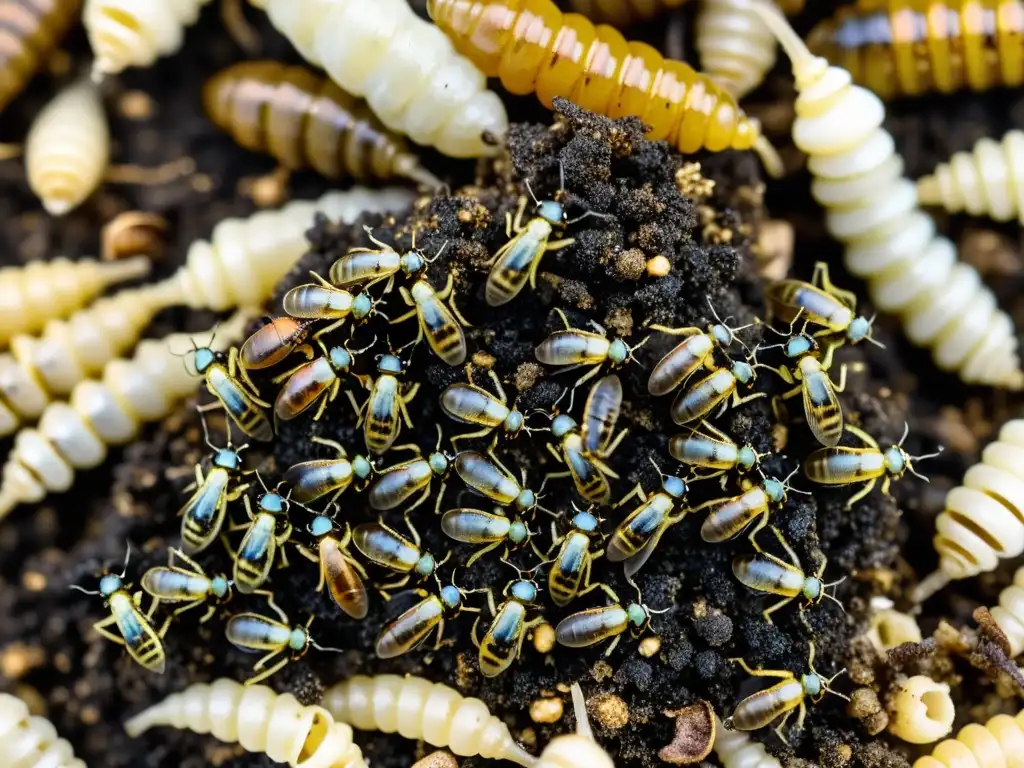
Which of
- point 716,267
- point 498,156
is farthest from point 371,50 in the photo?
point 716,267

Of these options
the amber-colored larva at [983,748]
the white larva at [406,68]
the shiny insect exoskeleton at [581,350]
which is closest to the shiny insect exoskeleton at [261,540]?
the shiny insect exoskeleton at [581,350]

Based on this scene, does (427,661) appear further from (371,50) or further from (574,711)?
(371,50)

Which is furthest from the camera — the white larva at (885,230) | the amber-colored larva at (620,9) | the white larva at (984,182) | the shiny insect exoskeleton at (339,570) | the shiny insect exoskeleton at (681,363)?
the white larva at (984,182)

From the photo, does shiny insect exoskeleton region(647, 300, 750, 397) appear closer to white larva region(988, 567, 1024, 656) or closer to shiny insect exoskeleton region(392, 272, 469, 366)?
shiny insect exoskeleton region(392, 272, 469, 366)

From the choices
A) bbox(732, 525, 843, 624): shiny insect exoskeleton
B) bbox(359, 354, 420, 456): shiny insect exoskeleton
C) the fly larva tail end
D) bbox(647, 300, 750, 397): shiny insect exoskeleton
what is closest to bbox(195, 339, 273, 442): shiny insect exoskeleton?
bbox(359, 354, 420, 456): shiny insect exoskeleton

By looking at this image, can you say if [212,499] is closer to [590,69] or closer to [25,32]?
[590,69]

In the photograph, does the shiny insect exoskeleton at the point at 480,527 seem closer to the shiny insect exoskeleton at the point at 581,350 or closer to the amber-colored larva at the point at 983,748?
the shiny insect exoskeleton at the point at 581,350
